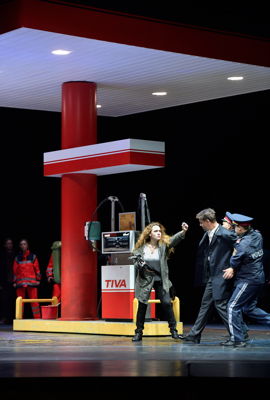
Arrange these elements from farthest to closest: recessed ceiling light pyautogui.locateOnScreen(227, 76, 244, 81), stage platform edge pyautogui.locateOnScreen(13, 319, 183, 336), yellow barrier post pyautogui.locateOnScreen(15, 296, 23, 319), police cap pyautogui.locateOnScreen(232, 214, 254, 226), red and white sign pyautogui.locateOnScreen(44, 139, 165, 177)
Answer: yellow barrier post pyautogui.locateOnScreen(15, 296, 23, 319) < recessed ceiling light pyautogui.locateOnScreen(227, 76, 244, 81) < red and white sign pyautogui.locateOnScreen(44, 139, 165, 177) < stage platform edge pyautogui.locateOnScreen(13, 319, 183, 336) < police cap pyautogui.locateOnScreen(232, 214, 254, 226)

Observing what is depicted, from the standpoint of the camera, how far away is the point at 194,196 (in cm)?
2102

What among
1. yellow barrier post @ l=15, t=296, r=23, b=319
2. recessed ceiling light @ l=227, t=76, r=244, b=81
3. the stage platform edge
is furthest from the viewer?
yellow barrier post @ l=15, t=296, r=23, b=319

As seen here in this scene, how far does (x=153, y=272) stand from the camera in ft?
45.8

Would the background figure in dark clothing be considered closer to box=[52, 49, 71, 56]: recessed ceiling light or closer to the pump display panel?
the pump display panel

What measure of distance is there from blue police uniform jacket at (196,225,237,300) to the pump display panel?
2449mm

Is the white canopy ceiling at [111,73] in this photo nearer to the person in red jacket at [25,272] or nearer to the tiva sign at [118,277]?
the person in red jacket at [25,272]

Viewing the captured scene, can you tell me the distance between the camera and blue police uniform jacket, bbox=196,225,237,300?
12.6 m

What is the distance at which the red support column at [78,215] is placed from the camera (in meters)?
16.3

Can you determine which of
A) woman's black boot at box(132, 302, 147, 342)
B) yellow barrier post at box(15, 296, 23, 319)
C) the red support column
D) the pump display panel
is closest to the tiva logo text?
the pump display panel

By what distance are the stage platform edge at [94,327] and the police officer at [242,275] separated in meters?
2.42

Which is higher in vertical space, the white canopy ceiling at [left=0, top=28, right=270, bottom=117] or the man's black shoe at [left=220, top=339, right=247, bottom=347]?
the white canopy ceiling at [left=0, top=28, right=270, bottom=117]
